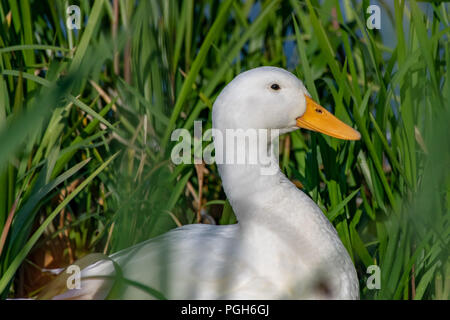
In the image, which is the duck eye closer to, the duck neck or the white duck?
the white duck

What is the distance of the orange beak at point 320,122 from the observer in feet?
5.08

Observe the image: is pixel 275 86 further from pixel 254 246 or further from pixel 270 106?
pixel 254 246

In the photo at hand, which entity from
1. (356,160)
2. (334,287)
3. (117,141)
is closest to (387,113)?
(356,160)

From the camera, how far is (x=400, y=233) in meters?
1.58

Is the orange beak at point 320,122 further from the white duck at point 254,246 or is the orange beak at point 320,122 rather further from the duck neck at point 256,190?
the duck neck at point 256,190

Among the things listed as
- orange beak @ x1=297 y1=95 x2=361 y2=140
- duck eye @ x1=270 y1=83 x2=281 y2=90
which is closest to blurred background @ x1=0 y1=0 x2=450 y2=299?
orange beak @ x1=297 y1=95 x2=361 y2=140

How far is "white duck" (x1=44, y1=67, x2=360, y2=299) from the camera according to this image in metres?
1.33

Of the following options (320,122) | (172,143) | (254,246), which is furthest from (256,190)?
(172,143)

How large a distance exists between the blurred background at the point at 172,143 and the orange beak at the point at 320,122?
0.06 meters

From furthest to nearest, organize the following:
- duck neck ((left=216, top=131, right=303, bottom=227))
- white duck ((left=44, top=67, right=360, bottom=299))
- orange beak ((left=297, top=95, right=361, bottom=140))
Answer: orange beak ((left=297, top=95, right=361, bottom=140)), duck neck ((left=216, top=131, right=303, bottom=227)), white duck ((left=44, top=67, right=360, bottom=299))

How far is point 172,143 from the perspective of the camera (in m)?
1.87

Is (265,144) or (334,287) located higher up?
(265,144)
